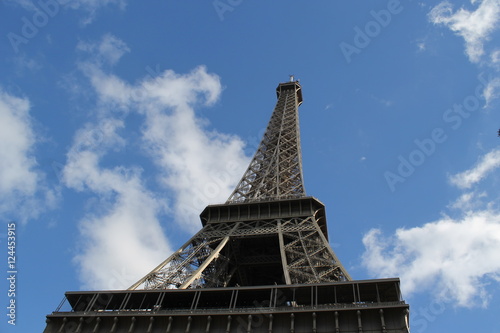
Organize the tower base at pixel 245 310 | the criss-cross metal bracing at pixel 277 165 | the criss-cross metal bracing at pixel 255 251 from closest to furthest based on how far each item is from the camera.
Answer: the tower base at pixel 245 310 < the criss-cross metal bracing at pixel 255 251 < the criss-cross metal bracing at pixel 277 165

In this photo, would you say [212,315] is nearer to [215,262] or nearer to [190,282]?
[190,282]

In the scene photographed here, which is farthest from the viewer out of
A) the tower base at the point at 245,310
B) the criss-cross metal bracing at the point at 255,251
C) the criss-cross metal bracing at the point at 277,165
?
the criss-cross metal bracing at the point at 277,165

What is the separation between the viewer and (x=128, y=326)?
1146 inches

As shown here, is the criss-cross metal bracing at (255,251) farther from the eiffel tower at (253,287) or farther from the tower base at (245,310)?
the tower base at (245,310)

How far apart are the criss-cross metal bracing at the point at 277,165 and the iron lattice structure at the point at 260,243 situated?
0.13 meters

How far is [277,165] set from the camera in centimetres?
5878

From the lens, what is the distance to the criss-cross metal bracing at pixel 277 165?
2083 inches

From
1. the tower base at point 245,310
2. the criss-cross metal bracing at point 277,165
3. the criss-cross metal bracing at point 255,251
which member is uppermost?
the criss-cross metal bracing at point 277,165

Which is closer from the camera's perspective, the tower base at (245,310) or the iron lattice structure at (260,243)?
the tower base at (245,310)

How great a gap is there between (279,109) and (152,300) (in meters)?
51.9

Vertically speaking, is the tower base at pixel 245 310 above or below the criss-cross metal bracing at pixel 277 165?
below

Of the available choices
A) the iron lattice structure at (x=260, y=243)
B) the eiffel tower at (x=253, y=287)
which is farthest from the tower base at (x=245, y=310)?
the iron lattice structure at (x=260, y=243)

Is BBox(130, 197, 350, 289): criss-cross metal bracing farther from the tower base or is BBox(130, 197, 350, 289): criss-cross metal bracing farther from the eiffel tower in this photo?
the tower base

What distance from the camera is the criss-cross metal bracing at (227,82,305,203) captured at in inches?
2083
